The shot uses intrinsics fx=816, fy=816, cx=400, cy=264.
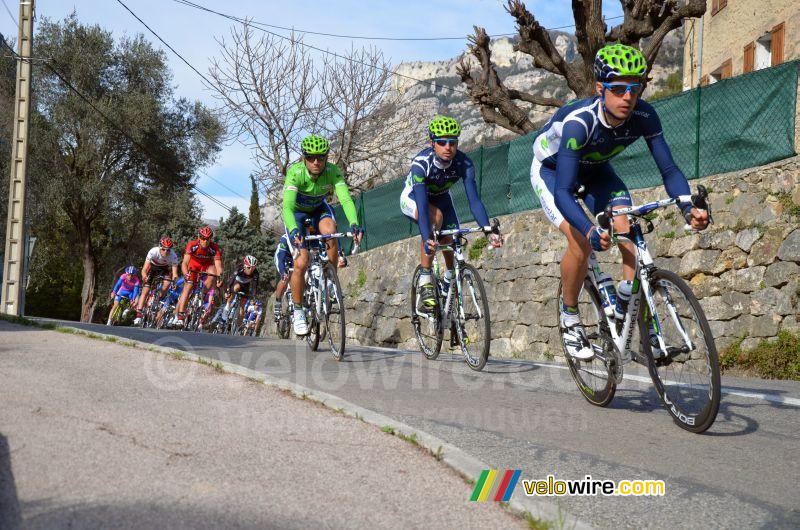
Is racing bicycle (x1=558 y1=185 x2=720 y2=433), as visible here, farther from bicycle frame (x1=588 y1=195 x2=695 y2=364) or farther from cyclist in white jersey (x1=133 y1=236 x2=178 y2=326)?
cyclist in white jersey (x1=133 y1=236 x2=178 y2=326)

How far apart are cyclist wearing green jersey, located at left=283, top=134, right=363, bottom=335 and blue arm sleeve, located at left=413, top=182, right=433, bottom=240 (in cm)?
95

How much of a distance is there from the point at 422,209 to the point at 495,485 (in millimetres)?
4588

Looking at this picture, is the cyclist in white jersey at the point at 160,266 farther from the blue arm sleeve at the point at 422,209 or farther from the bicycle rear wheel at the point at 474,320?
the bicycle rear wheel at the point at 474,320

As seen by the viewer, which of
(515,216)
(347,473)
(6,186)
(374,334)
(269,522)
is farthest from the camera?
(6,186)

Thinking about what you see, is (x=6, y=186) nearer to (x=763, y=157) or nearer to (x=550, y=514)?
(x=763, y=157)

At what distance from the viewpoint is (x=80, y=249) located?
36750 millimetres

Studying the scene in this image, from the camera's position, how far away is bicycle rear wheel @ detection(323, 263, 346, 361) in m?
8.44

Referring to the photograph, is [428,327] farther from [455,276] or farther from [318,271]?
[318,271]

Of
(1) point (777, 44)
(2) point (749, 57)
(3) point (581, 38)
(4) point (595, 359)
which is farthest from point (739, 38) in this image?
(4) point (595, 359)

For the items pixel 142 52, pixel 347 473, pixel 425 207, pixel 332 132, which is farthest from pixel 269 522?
pixel 142 52

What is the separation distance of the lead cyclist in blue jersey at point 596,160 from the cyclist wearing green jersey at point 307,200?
340cm

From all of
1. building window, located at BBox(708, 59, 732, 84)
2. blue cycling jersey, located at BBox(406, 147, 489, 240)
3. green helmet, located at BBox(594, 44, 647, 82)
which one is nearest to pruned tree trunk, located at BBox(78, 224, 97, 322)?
building window, located at BBox(708, 59, 732, 84)

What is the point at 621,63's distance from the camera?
482 centimetres

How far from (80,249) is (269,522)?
36518mm
